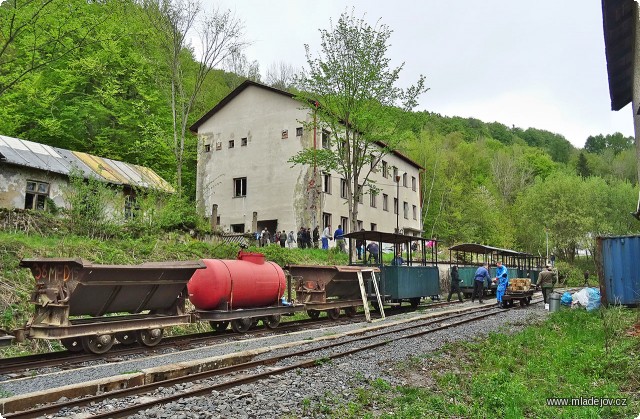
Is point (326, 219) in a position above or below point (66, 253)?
above

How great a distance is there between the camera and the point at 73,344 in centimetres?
1023

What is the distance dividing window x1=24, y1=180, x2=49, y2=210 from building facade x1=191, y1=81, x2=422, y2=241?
1084 cm

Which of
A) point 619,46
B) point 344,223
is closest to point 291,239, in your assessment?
point 344,223

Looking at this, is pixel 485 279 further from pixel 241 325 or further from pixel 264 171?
pixel 264 171

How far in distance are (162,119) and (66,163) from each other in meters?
11.7

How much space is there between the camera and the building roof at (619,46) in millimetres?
11359

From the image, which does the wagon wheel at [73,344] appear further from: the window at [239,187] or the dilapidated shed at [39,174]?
the window at [239,187]

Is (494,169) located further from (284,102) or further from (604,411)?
(604,411)

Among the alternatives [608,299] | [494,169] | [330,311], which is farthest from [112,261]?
[494,169]

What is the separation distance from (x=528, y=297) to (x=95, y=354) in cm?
1969

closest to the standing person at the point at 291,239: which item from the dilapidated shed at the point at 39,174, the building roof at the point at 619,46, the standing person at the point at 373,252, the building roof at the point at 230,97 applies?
the dilapidated shed at the point at 39,174

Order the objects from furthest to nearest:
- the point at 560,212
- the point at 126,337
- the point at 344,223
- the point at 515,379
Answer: the point at 560,212, the point at 344,223, the point at 126,337, the point at 515,379

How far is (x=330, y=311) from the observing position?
1772cm

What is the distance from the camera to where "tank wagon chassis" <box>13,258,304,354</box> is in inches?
379
